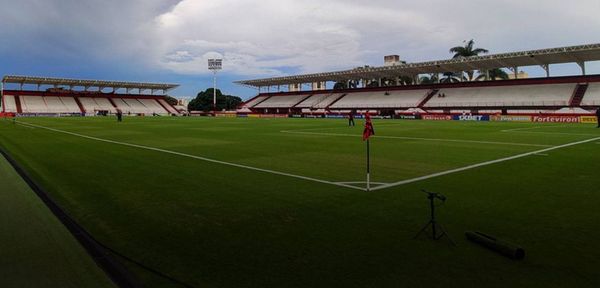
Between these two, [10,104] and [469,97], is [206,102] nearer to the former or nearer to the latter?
[10,104]

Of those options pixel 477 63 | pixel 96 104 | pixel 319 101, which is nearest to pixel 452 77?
pixel 477 63

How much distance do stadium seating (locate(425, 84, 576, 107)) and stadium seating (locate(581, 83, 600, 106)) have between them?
80.5 inches

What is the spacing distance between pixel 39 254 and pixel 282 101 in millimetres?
101518

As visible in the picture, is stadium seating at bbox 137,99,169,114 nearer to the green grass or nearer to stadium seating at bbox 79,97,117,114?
stadium seating at bbox 79,97,117,114

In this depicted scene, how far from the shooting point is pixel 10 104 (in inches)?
3686

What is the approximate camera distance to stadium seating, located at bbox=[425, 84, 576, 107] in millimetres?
61750

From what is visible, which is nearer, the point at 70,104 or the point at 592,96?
the point at 592,96

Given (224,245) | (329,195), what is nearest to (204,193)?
(329,195)

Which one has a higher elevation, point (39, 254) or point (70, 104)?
point (70, 104)

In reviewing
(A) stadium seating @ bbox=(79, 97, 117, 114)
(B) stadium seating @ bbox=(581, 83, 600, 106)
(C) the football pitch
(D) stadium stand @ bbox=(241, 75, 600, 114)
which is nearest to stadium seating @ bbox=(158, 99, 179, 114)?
(A) stadium seating @ bbox=(79, 97, 117, 114)

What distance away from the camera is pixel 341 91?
322 feet

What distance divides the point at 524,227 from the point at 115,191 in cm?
786

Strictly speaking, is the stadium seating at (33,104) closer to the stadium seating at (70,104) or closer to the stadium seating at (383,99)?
the stadium seating at (70,104)

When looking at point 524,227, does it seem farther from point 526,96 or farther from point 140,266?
point 526,96
